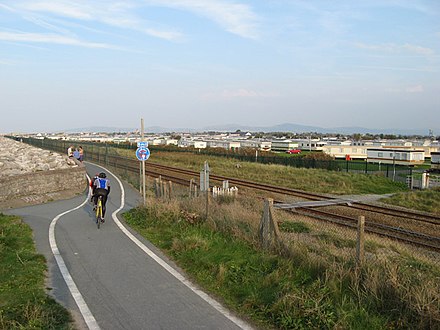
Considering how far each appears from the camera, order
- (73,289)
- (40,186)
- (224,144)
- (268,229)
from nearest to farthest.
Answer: (73,289) → (268,229) → (40,186) → (224,144)

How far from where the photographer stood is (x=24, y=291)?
670cm

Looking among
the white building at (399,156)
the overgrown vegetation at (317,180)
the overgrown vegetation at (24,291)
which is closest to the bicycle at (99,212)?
the overgrown vegetation at (24,291)

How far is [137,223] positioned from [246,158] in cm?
4647

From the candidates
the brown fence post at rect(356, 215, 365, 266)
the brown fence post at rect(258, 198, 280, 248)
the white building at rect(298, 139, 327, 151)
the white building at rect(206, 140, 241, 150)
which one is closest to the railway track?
the brown fence post at rect(258, 198, 280, 248)

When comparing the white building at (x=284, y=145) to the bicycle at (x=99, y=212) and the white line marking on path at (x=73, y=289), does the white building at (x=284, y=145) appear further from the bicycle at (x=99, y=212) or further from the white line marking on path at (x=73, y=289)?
the white line marking on path at (x=73, y=289)

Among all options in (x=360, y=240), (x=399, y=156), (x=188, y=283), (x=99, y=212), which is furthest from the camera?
(x=399, y=156)

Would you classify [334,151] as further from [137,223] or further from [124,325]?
[124,325]

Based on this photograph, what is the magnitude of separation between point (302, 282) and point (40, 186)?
1695 cm

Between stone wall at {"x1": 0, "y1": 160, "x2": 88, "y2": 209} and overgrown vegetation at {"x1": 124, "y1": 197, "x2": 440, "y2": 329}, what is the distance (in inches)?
429

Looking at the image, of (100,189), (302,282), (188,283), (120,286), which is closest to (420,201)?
(100,189)

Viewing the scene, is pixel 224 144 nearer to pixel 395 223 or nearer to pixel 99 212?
pixel 395 223

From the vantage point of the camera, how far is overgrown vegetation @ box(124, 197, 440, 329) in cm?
546

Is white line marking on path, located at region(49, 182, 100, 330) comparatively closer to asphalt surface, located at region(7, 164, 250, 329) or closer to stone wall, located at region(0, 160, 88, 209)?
asphalt surface, located at region(7, 164, 250, 329)

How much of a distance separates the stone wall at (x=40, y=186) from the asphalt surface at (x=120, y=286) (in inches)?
308
